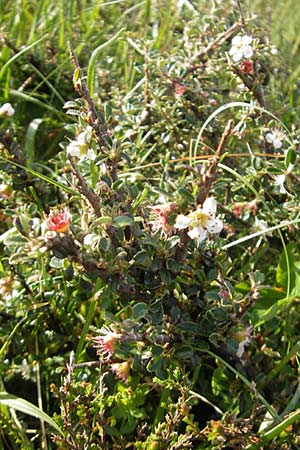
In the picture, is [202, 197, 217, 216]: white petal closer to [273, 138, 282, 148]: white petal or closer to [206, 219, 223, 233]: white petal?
[206, 219, 223, 233]: white petal

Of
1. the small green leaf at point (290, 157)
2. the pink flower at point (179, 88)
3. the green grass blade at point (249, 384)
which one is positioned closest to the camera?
the green grass blade at point (249, 384)

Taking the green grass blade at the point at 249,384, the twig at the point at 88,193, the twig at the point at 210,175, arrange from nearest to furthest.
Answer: the twig at the point at 210,175 → the twig at the point at 88,193 → the green grass blade at the point at 249,384

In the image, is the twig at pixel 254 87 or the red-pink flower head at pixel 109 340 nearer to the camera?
the red-pink flower head at pixel 109 340

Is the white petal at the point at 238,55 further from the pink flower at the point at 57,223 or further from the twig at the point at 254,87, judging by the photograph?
the pink flower at the point at 57,223

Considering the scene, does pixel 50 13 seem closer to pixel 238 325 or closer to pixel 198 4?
pixel 198 4

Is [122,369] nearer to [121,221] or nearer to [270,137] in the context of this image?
[121,221]

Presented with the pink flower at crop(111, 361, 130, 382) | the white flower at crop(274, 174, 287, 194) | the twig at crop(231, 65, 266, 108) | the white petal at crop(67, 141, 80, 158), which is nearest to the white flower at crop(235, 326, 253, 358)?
the pink flower at crop(111, 361, 130, 382)

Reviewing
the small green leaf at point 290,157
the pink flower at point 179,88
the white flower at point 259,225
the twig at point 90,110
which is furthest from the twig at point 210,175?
the pink flower at point 179,88
